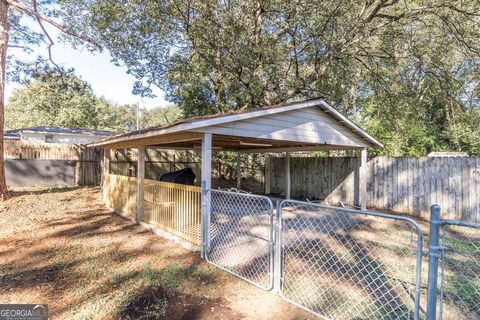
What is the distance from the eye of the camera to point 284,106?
20.0ft

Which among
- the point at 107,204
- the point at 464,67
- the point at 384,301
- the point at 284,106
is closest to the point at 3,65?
the point at 107,204

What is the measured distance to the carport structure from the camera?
16.6ft

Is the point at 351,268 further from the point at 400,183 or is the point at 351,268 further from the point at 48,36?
the point at 48,36

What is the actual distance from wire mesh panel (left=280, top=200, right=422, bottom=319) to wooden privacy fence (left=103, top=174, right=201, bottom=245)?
5.29ft

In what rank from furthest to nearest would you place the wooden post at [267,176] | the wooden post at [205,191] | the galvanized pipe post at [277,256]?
the wooden post at [267,176] < the wooden post at [205,191] < the galvanized pipe post at [277,256]

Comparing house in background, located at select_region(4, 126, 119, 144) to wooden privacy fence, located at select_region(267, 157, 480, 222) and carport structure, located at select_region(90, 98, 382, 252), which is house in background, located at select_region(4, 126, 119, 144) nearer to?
carport structure, located at select_region(90, 98, 382, 252)

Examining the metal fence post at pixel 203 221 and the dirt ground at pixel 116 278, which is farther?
the metal fence post at pixel 203 221

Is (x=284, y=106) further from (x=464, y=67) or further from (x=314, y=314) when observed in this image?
(x=464, y=67)

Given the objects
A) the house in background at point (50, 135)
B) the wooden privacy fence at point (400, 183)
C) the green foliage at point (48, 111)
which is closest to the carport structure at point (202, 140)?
the wooden privacy fence at point (400, 183)

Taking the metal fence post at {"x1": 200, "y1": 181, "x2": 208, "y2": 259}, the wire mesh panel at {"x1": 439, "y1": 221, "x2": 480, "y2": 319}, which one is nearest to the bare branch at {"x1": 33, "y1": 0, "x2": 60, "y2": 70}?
the metal fence post at {"x1": 200, "y1": 181, "x2": 208, "y2": 259}

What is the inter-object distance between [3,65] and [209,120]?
7901 mm

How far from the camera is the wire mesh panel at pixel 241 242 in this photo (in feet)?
13.2

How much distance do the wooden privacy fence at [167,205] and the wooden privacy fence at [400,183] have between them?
21.8 ft

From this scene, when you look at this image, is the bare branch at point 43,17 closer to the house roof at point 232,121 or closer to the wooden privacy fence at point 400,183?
the house roof at point 232,121
